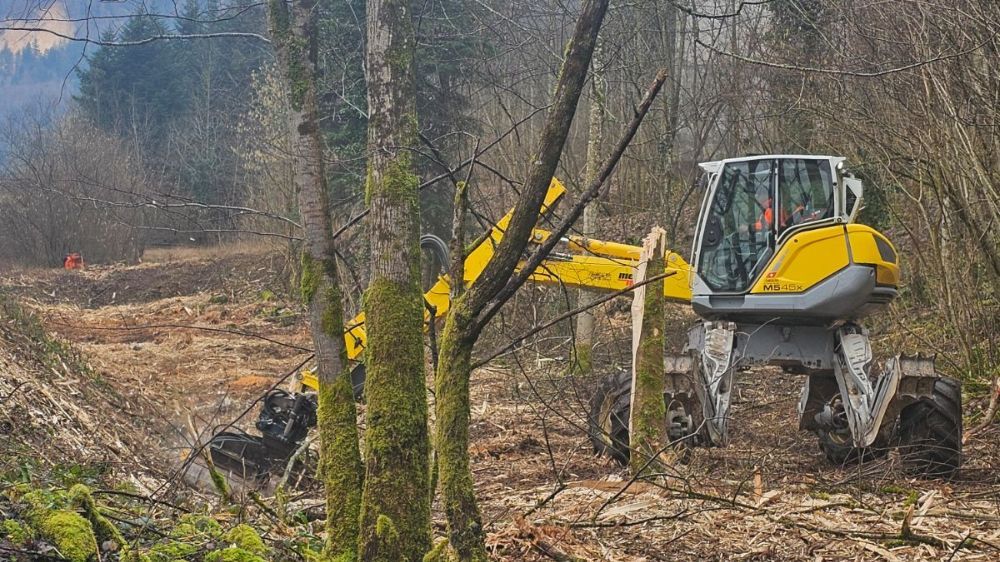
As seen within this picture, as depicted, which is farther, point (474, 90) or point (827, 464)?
point (474, 90)

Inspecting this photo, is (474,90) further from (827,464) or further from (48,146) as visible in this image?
(48,146)

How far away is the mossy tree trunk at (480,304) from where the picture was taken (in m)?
3.80

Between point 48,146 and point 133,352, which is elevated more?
point 48,146

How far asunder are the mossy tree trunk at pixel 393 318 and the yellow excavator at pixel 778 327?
422 centimetres

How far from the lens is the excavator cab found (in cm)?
936

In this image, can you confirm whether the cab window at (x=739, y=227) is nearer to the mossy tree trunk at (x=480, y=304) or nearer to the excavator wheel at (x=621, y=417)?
the excavator wheel at (x=621, y=417)

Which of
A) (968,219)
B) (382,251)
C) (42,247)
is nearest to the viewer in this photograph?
(382,251)

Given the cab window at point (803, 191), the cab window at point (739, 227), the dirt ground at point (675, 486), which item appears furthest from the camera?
the cab window at point (739, 227)

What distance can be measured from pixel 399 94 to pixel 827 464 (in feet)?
21.9

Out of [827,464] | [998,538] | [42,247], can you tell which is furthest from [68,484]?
[42,247]

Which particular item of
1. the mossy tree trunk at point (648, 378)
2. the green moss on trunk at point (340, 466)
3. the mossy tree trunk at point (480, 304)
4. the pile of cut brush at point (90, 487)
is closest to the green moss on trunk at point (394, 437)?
the mossy tree trunk at point (480, 304)

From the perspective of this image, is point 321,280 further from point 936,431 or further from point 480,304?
point 936,431

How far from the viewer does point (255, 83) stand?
32.6 meters

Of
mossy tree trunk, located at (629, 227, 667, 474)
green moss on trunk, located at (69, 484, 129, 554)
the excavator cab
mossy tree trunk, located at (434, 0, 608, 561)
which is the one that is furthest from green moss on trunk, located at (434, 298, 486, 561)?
the excavator cab
